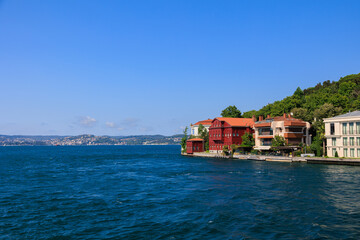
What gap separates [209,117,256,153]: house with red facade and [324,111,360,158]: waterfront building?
31281mm

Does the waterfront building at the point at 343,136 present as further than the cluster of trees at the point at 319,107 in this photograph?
No

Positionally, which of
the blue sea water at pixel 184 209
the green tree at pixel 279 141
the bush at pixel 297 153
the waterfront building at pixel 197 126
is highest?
the waterfront building at pixel 197 126

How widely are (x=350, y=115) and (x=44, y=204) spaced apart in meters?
70.4

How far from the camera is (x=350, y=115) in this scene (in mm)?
75562

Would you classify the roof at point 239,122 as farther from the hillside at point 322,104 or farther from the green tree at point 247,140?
the hillside at point 322,104

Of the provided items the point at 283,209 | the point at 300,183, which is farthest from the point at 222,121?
the point at 283,209

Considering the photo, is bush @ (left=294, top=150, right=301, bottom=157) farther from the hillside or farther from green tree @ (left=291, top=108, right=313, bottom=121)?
green tree @ (left=291, top=108, right=313, bottom=121)

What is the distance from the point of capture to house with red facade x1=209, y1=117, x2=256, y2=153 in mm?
108250

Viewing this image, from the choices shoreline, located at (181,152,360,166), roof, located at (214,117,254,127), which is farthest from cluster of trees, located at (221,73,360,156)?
roof, located at (214,117,254,127)

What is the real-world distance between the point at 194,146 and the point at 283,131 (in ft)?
132

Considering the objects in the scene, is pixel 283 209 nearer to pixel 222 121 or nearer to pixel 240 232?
pixel 240 232

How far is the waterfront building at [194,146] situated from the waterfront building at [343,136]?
52.8 metres

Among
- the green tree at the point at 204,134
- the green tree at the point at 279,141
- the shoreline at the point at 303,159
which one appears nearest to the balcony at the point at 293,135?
the green tree at the point at 279,141

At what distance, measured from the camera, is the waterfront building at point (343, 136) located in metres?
72.4
